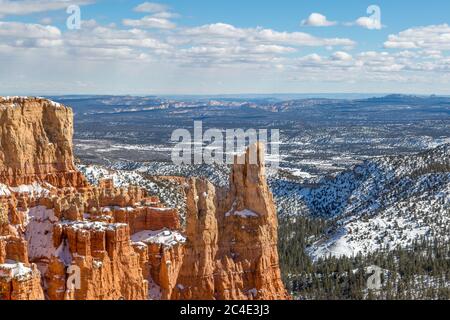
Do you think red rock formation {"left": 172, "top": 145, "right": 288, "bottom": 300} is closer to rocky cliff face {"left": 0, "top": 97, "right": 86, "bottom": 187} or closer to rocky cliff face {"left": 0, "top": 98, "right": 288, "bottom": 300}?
rocky cliff face {"left": 0, "top": 98, "right": 288, "bottom": 300}

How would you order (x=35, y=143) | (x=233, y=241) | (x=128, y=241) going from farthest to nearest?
(x=35, y=143) < (x=128, y=241) < (x=233, y=241)

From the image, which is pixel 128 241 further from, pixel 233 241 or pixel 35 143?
pixel 35 143

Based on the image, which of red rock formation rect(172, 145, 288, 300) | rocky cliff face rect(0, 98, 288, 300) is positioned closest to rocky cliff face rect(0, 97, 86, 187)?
rocky cliff face rect(0, 98, 288, 300)

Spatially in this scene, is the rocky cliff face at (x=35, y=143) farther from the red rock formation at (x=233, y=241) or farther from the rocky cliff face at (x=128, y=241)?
the red rock formation at (x=233, y=241)

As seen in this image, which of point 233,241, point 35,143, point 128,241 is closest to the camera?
point 233,241

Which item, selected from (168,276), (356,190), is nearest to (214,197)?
(168,276)

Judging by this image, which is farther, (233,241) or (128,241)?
(128,241)

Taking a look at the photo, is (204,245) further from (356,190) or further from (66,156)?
(356,190)

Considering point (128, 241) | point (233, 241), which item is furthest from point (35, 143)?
point (233, 241)
